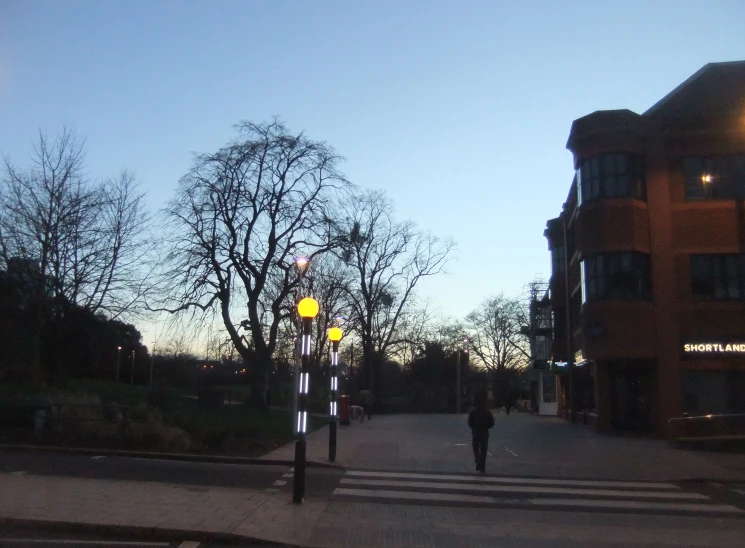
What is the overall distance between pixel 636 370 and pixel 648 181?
25.8 feet

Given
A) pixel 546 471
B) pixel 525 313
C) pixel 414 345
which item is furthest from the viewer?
pixel 525 313

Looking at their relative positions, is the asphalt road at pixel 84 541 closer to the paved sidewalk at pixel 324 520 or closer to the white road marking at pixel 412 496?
the paved sidewalk at pixel 324 520

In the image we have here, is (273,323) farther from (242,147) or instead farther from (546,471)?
(546,471)

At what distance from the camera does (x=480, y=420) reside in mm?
17562

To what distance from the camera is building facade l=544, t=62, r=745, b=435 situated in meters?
29.6

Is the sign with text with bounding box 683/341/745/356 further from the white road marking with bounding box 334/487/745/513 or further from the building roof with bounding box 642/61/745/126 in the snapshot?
the white road marking with bounding box 334/487/745/513

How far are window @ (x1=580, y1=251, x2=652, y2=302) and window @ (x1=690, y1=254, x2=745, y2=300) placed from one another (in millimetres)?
1815

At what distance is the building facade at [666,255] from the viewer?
29.6m

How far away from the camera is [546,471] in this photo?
1812 cm

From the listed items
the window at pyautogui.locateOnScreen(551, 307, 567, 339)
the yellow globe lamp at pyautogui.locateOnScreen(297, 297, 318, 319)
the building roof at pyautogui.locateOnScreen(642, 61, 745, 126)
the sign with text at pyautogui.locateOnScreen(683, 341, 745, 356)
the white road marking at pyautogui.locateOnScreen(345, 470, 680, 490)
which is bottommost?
the white road marking at pyautogui.locateOnScreen(345, 470, 680, 490)

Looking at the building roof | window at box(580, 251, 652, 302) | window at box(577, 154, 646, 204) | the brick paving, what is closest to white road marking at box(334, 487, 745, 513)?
the brick paving

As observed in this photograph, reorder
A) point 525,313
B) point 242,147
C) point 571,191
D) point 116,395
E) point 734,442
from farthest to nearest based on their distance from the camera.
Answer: point 525,313
point 571,191
point 242,147
point 116,395
point 734,442

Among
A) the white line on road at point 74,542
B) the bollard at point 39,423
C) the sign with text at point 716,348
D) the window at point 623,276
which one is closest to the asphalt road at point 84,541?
Answer: the white line on road at point 74,542

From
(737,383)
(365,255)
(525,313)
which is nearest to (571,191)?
(737,383)
